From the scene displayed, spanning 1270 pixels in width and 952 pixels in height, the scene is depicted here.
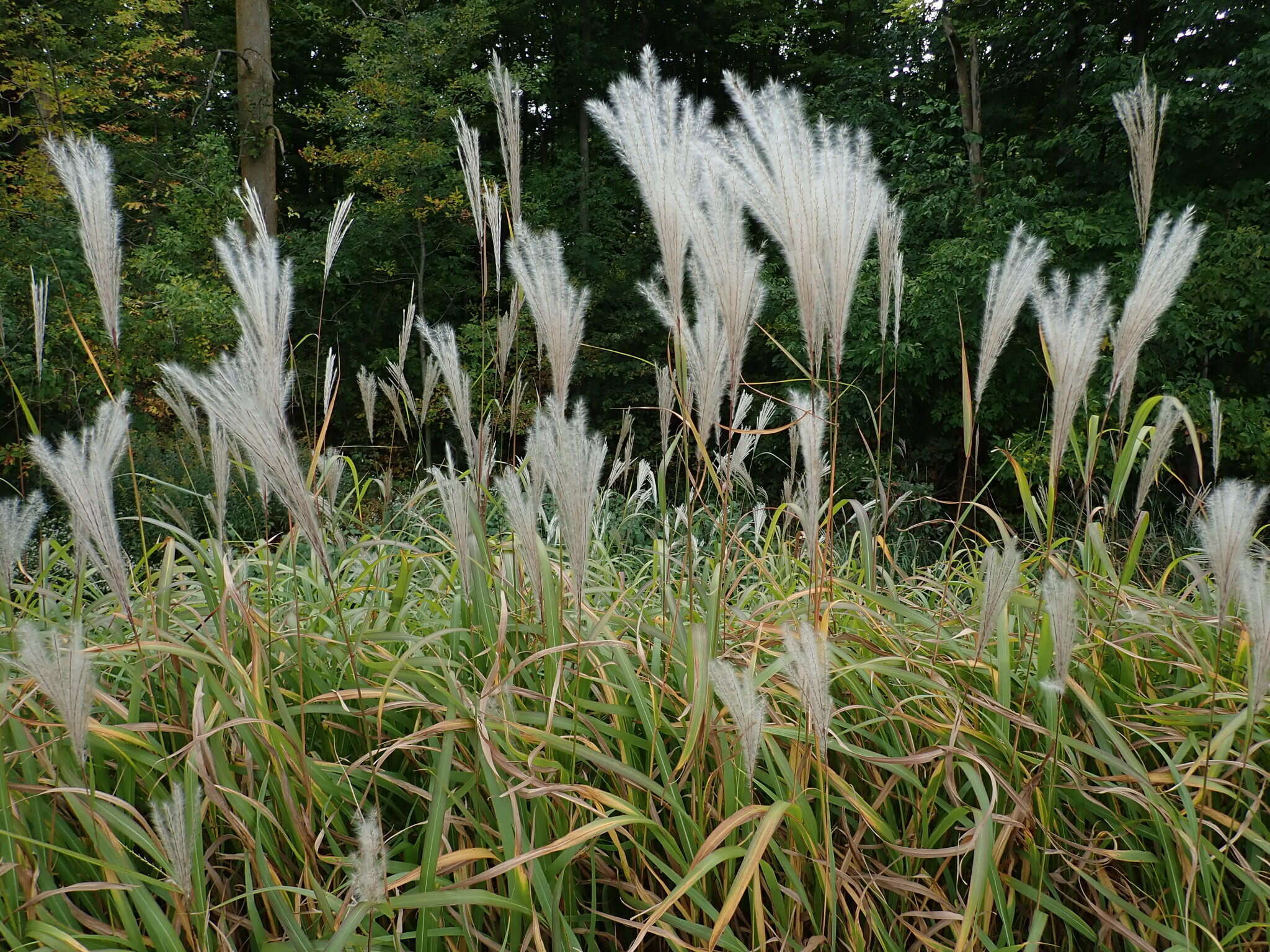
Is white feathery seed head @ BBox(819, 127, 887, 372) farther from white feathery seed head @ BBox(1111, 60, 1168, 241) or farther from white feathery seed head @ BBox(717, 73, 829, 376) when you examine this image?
white feathery seed head @ BBox(1111, 60, 1168, 241)

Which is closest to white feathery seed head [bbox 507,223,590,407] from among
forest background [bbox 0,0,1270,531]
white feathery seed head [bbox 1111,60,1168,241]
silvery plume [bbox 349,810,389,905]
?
silvery plume [bbox 349,810,389,905]

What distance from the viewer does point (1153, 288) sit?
4.67ft

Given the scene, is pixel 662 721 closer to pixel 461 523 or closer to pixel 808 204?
pixel 461 523

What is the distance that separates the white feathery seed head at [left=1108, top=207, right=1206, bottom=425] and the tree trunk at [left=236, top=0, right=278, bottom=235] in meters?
8.75

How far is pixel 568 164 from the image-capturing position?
41.3ft

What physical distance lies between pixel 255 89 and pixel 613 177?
17.4 feet

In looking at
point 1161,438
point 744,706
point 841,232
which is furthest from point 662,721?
point 1161,438

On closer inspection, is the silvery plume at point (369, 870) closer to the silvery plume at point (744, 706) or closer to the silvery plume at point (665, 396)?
the silvery plume at point (744, 706)

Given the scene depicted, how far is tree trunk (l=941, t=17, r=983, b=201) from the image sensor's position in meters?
9.23

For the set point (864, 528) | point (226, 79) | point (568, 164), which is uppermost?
point (226, 79)

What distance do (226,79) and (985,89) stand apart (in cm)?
1063

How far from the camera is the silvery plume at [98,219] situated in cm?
131

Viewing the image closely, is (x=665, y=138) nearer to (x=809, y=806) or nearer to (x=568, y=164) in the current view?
(x=809, y=806)

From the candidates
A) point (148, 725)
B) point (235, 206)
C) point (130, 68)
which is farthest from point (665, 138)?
point (130, 68)
